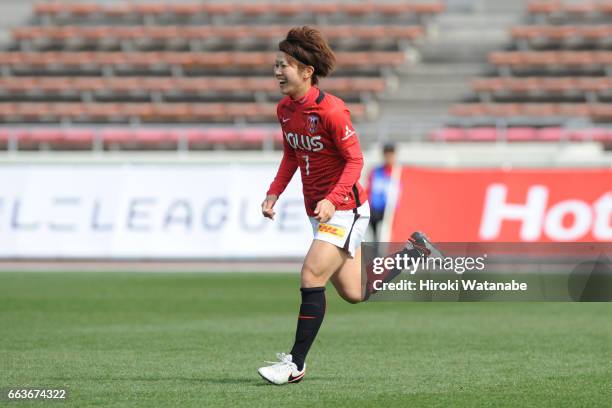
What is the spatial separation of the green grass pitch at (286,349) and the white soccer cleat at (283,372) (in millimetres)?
77

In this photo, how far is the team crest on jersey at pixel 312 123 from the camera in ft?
24.8

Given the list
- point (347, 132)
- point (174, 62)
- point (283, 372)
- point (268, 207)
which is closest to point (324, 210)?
point (347, 132)

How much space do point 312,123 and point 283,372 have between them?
156cm

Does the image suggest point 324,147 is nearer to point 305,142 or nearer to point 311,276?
point 305,142

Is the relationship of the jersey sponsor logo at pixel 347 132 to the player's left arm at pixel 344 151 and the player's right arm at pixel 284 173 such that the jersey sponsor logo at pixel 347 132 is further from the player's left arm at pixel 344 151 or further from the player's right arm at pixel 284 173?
the player's right arm at pixel 284 173

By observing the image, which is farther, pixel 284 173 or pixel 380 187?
pixel 380 187

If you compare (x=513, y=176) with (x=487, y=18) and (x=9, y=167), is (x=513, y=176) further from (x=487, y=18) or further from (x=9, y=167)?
(x=487, y=18)

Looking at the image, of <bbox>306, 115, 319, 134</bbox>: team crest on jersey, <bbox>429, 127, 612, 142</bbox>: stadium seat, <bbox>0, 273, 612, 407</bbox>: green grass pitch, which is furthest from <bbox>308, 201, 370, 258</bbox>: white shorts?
<bbox>429, 127, 612, 142</bbox>: stadium seat

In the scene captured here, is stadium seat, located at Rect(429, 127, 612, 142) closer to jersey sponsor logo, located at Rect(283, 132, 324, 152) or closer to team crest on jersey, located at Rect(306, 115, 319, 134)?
jersey sponsor logo, located at Rect(283, 132, 324, 152)

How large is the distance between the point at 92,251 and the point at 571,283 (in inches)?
566

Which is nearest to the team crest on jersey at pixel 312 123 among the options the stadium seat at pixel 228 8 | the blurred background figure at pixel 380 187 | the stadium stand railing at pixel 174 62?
the blurred background figure at pixel 380 187

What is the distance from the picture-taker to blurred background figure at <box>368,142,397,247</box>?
1731 cm

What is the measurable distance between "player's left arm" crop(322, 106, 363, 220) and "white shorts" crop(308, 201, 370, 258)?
98 mm

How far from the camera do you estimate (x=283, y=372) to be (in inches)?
294
